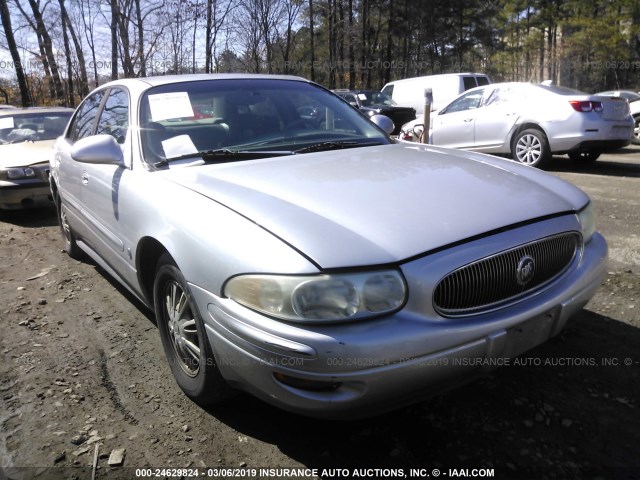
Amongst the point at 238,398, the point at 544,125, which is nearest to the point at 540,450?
the point at 238,398

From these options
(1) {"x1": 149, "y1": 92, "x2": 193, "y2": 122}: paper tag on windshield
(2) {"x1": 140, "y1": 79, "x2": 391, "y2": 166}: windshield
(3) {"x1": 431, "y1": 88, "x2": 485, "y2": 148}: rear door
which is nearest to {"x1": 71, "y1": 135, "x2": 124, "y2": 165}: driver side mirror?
(2) {"x1": 140, "y1": 79, "x2": 391, "y2": 166}: windshield

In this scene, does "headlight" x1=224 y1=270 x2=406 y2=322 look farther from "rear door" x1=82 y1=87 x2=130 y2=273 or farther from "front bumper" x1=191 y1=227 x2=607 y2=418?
"rear door" x1=82 y1=87 x2=130 y2=273

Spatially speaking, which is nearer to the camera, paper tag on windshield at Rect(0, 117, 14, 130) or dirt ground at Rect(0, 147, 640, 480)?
dirt ground at Rect(0, 147, 640, 480)

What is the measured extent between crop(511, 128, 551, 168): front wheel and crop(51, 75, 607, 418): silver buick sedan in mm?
6083

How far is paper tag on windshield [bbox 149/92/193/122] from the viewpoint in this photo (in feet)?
10.1

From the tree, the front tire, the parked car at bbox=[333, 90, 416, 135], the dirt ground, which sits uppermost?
the tree

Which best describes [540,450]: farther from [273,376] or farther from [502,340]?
[273,376]

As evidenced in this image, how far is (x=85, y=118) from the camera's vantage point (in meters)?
4.40

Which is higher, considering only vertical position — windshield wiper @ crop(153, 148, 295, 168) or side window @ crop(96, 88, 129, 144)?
side window @ crop(96, 88, 129, 144)

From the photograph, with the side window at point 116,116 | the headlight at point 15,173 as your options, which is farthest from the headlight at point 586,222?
the headlight at point 15,173

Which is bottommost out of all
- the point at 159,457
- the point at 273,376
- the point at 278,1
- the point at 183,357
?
the point at 159,457

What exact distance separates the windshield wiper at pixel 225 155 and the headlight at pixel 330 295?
3.94 ft

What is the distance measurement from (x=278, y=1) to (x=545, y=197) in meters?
31.4

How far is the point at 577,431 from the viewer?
7.30 ft
